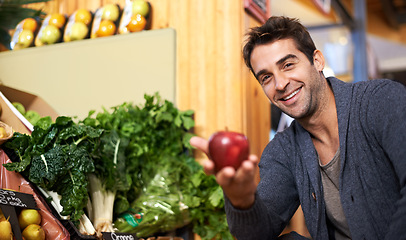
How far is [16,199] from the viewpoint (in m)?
1.67

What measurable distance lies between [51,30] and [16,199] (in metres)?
1.56

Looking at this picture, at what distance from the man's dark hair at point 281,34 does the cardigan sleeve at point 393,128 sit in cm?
33

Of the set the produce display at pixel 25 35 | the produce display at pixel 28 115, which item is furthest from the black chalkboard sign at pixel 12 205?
the produce display at pixel 25 35

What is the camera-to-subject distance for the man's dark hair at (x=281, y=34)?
1715 millimetres

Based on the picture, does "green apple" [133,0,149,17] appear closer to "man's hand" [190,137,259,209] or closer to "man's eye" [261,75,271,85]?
"man's eye" [261,75,271,85]

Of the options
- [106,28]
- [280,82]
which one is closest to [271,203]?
[280,82]

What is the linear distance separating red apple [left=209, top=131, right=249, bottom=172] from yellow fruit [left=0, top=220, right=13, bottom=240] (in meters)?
0.85

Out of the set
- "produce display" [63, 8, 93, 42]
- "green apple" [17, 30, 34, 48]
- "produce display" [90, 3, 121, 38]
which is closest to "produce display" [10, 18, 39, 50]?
"green apple" [17, 30, 34, 48]

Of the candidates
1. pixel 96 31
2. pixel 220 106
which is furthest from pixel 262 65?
pixel 96 31

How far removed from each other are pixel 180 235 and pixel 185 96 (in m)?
0.83

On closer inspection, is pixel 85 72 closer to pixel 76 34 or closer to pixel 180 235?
pixel 76 34

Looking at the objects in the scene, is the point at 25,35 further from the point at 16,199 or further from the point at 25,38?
the point at 16,199

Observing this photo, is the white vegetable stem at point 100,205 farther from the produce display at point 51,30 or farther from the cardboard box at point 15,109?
the produce display at point 51,30

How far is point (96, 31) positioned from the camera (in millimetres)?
2895
